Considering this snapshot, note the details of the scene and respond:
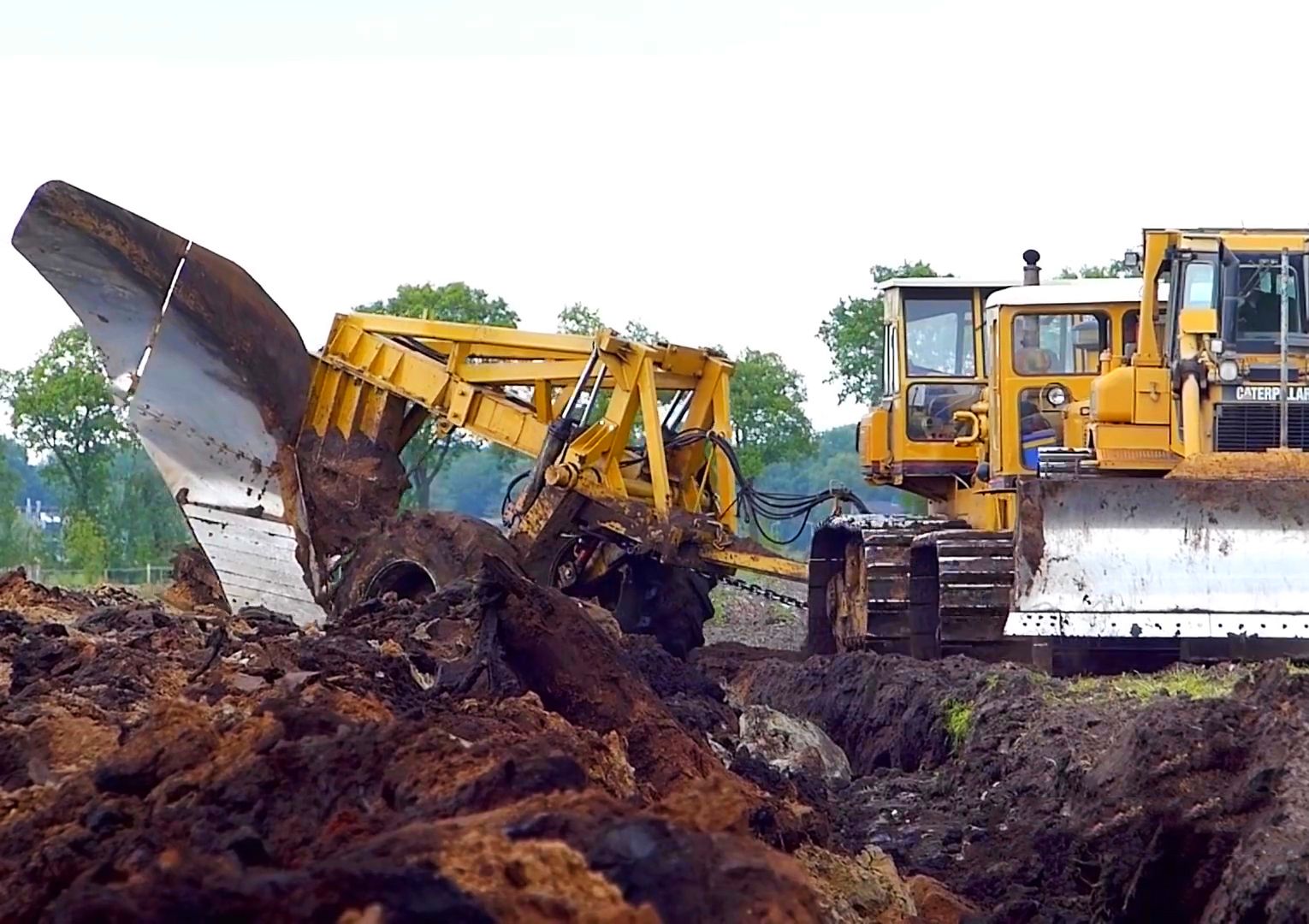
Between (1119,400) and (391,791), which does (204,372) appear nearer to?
(1119,400)

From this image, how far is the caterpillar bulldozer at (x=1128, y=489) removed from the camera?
13.0 metres

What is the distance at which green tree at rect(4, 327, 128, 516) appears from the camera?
48500mm

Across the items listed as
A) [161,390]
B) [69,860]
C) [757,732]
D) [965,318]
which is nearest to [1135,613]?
[757,732]

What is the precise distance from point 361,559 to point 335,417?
143 cm

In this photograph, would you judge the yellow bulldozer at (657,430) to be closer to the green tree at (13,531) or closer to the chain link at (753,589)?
the chain link at (753,589)

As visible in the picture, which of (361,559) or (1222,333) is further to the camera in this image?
(361,559)

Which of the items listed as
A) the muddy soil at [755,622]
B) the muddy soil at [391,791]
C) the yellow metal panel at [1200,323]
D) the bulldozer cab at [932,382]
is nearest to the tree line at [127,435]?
the muddy soil at [755,622]

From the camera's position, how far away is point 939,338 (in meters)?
18.4

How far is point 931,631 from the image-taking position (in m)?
15.5

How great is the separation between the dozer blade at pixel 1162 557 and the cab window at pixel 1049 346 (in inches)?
128

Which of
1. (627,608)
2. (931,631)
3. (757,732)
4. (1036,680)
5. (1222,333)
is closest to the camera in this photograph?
(757,732)

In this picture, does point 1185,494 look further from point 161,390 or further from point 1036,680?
point 161,390

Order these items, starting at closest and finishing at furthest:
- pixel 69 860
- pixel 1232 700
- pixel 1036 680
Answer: pixel 69 860
pixel 1232 700
pixel 1036 680

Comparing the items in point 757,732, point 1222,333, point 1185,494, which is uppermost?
point 1222,333
